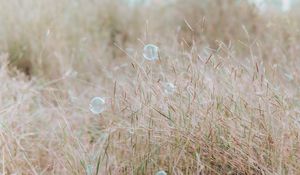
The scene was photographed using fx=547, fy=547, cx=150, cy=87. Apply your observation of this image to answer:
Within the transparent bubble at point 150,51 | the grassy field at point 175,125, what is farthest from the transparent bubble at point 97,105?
the transparent bubble at point 150,51

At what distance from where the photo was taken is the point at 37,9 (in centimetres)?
354

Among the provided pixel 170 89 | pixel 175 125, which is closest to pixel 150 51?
pixel 170 89

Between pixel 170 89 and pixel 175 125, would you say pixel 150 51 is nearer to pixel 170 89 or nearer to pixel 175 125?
pixel 170 89

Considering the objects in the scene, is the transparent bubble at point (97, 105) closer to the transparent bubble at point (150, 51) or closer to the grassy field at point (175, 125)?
the grassy field at point (175, 125)

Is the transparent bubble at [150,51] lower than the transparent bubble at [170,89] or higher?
higher

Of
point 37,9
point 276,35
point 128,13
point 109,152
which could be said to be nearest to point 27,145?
point 109,152

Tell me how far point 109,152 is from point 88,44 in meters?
1.98

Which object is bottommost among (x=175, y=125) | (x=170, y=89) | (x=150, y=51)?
(x=175, y=125)

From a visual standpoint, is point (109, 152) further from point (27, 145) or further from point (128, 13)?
point (128, 13)

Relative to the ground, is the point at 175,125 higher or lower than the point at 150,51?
lower

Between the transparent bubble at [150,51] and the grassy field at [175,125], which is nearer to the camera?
the grassy field at [175,125]

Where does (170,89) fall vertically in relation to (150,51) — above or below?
below

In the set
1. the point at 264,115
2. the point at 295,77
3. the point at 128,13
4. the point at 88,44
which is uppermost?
the point at 128,13

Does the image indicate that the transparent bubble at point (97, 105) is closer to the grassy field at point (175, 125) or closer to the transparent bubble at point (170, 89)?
the grassy field at point (175, 125)
